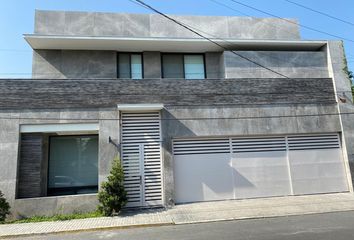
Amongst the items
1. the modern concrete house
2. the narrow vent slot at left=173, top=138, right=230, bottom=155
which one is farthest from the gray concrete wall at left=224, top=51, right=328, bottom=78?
the narrow vent slot at left=173, top=138, right=230, bottom=155

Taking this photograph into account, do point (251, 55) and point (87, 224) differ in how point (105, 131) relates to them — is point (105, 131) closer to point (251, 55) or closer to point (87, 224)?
point (87, 224)

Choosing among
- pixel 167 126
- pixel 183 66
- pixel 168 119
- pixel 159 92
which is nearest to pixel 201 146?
pixel 167 126

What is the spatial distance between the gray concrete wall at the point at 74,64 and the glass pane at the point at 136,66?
36.4 inches

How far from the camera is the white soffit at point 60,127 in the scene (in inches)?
464

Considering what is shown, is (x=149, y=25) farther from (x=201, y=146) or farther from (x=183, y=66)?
(x=201, y=146)

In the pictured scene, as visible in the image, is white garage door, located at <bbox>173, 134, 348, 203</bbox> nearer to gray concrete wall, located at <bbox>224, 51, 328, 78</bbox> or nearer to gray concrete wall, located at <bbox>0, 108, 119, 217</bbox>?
gray concrete wall, located at <bbox>0, 108, 119, 217</bbox>

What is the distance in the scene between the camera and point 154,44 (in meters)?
14.6

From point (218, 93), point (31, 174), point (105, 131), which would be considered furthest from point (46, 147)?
point (218, 93)

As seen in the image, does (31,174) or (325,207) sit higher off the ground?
(31,174)

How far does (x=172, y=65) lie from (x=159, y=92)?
3.22 m

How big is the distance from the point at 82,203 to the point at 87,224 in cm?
179

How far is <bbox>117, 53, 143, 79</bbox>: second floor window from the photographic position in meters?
15.2

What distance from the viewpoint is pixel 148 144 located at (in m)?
12.4

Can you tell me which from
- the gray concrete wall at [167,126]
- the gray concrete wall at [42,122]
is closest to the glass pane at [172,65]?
the gray concrete wall at [167,126]
